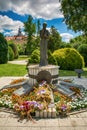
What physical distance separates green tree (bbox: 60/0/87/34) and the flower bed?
9.85 m

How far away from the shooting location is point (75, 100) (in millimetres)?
7332

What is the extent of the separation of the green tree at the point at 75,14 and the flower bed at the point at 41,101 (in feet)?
32.3

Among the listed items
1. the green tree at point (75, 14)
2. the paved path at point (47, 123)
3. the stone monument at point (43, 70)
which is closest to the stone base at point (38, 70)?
the stone monument at point (43, 70)

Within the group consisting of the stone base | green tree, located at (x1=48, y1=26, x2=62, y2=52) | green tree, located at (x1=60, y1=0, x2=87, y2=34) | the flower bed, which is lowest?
the flower bed

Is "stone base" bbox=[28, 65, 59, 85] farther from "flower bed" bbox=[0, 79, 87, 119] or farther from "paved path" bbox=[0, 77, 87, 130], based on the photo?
"paved path" bbox=[0, 77, 87, 130]

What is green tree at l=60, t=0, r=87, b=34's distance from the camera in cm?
1664

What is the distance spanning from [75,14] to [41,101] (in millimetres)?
12182

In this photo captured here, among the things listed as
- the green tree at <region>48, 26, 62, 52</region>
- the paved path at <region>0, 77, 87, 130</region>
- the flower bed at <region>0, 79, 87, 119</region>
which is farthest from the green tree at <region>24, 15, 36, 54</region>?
the paved path at <region>0, 77, 87, 130</region>

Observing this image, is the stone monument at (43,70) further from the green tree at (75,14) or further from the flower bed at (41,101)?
the green tree at (75,14)

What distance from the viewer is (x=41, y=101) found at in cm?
661

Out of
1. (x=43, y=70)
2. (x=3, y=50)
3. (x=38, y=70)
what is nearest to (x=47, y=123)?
(x=43, y=70)

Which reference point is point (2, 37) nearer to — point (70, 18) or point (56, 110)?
point (70, 18)

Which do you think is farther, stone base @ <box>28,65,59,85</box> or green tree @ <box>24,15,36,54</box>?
green tree @ <box>24,15,36,54</box>

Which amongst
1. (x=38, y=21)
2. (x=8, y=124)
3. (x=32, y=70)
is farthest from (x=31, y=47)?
(x=8, y=124)
